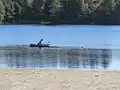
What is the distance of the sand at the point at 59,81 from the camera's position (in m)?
20.5

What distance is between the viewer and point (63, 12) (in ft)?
444

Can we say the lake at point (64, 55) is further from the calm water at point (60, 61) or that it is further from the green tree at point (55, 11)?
the green tree at point (55, 11)

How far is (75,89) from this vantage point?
19984 millimetres

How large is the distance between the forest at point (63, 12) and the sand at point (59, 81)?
10538cm

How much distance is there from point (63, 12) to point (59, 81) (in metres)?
113

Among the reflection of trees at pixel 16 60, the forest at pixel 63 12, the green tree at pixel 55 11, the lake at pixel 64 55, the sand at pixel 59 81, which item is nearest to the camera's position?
the sand at pixel 59 81

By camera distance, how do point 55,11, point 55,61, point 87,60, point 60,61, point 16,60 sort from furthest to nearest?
1. point 55,11
2. point 87,60
3. point 16,60
4. point 60,61
5. point 55,61

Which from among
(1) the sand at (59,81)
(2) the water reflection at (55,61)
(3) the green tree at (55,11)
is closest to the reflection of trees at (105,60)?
(2) the water reflection at (55,61)

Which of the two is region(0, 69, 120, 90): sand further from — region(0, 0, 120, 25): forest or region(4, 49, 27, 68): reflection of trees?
region(0, 0, 120, 25): forest

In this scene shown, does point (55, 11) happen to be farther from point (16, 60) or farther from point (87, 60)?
point (16, 60)

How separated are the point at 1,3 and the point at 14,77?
100 metres

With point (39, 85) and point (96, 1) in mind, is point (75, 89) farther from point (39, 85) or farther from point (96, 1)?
point (96, 1)

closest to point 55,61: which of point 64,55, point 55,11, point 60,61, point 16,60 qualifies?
point 60,61

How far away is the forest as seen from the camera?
132 metres
